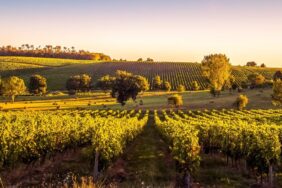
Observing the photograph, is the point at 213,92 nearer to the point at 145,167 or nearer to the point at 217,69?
the point at 217,69

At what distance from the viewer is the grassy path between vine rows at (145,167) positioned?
2688 cm

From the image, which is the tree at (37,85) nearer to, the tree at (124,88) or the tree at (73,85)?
the tree at (73,85)

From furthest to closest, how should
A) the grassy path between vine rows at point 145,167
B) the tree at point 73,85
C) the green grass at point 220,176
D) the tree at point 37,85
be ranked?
1. the tree at point 73,85
2. the tree at point 37,85
3. the green grass at point 220,176
4. the grassy path between vine rows at point 145,167

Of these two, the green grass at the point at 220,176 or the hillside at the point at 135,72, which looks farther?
the hillside at the point at 135,72

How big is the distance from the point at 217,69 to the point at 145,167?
9540cm

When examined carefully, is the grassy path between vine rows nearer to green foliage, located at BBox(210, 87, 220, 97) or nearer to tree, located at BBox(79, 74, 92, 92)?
green foliage, located at BBox(210, 87, 220, 97)

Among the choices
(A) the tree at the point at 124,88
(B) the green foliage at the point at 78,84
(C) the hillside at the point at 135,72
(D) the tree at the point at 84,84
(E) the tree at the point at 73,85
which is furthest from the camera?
(C) the hillside at the point at 135,72

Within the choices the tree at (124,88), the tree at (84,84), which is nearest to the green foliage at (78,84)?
the tree at (84,84)

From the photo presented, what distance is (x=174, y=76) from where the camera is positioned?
16938cm

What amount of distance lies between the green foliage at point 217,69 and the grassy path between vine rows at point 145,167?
78.6 metres

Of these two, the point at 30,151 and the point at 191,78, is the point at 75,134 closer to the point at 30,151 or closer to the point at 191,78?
the point at 30,151

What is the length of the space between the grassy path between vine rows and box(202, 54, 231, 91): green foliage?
78.6 m

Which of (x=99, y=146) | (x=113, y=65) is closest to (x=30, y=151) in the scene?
(x=99, y=146)

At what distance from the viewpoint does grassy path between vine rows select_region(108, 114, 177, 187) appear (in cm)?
2688
